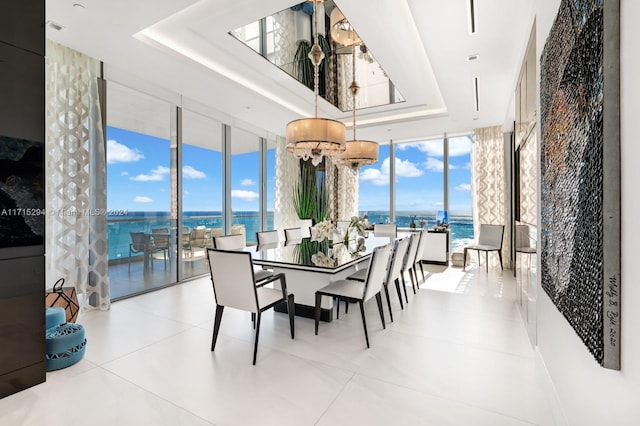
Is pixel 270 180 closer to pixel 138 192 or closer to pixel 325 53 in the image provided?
pixel 138 192

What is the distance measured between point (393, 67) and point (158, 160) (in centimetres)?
358

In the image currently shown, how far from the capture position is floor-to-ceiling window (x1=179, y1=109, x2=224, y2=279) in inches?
202

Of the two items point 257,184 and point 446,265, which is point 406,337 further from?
point 257,184

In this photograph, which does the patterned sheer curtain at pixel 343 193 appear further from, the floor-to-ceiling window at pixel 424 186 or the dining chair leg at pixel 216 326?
the dining chair leg at pixel 216 326

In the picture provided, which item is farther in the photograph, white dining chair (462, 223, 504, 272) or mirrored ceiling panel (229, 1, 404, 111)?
white dining chair (462, 223, 504, 272)

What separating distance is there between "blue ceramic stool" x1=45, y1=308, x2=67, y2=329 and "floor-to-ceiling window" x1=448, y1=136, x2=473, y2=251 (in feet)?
22.2

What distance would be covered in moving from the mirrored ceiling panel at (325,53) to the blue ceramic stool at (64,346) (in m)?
3.15

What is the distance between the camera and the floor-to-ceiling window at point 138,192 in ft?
13.7

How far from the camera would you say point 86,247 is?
11.9 feet

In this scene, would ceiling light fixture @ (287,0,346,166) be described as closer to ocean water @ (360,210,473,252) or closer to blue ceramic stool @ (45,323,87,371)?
blue ceramic stool @ (45,323,87,371)

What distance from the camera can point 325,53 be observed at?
4.52m

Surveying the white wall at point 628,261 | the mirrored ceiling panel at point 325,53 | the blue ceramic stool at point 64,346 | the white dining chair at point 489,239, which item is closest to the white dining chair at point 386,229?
the white dining chair at point 489,239

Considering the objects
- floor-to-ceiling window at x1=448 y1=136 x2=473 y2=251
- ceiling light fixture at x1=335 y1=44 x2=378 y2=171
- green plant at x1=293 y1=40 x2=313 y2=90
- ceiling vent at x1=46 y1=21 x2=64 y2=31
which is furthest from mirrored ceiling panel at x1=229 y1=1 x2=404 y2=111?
floor-to-ceiling window at x1=448 y1=136 x2=473 y2=251

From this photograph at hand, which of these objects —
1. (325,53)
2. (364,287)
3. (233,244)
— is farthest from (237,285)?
(325,53)
